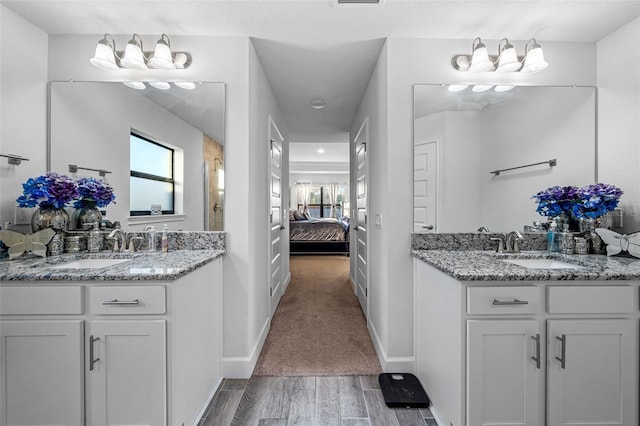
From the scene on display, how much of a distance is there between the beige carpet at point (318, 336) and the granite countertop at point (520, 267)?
1.02 metres

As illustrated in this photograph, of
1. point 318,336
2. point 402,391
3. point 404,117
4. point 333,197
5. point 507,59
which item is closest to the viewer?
point 402,391

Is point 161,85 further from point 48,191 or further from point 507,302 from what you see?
point 507,302

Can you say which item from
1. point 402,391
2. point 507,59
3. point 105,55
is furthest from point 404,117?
point 105,55

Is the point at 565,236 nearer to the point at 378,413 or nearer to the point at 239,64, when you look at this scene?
the point at 378,413

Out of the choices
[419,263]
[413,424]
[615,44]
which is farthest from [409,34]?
[413,424]

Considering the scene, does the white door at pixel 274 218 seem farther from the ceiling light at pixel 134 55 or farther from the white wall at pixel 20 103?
the white wall at pixel 20 103

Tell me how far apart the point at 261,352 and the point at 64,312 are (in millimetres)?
1392

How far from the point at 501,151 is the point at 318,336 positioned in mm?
2163

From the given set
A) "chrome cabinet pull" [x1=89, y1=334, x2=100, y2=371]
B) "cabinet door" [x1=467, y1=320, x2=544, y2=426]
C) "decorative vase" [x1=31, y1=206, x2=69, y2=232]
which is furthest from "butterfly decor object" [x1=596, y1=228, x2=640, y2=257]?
"decorative vase" [x1=31, y1=206, x2=69, y2=232]

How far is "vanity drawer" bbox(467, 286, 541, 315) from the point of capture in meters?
1.21

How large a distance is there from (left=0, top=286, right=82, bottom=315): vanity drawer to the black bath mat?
5.65 feet

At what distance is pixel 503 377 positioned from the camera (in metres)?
1.20

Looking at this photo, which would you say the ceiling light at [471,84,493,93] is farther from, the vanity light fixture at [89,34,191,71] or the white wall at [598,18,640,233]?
the vanity light fixture at [89,34,191,71]

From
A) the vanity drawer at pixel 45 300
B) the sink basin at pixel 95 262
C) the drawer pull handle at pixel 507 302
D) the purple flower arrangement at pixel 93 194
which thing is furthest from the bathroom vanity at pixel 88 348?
the drawer pull handle at pixel 507 302
